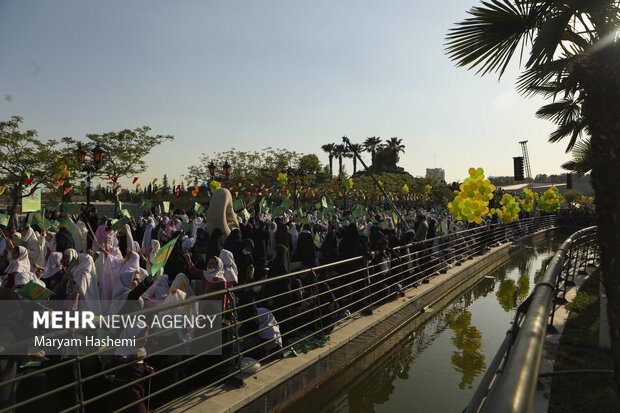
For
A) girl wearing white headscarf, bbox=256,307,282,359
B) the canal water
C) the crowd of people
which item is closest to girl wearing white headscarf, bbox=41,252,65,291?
the crowd of people

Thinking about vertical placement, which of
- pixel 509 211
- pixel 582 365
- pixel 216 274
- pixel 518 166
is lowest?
pixel 582 365

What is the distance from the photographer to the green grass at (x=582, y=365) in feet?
13.3

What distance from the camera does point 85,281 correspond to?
5305mm

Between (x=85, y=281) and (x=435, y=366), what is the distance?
5.85 m

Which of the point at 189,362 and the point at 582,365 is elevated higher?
the point at 189,362

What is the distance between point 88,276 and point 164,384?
217 cm

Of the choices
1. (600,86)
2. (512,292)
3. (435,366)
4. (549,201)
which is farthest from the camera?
(549,201)

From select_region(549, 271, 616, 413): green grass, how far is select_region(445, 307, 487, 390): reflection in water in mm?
1535

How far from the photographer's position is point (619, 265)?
2.70 metres

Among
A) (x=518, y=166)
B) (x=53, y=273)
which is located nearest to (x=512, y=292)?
(x=53, y=273)

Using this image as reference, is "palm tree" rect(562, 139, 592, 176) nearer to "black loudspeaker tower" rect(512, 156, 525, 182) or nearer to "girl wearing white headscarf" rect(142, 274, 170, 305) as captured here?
"girl wearing white headscarf" rect(142, 274, 170, 305)

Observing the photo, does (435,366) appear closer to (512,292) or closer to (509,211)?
(512,292)

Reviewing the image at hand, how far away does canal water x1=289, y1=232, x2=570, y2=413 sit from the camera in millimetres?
5539

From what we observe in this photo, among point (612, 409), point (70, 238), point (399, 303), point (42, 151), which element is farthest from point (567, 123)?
point (42, 151)
